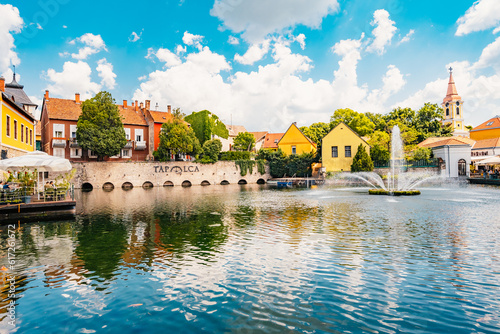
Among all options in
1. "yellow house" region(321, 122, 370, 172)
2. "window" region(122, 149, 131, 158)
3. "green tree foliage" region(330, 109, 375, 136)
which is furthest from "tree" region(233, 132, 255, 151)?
"window" region(122, 149, 131, 158)

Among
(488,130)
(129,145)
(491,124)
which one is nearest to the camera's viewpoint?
(129,145)

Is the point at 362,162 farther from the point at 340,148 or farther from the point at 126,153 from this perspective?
the point at 126,153

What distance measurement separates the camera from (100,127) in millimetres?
41906

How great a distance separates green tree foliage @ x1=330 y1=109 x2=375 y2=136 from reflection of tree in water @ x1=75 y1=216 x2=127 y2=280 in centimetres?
5577

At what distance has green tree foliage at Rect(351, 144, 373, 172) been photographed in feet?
151

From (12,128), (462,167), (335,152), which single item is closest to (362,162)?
(335,152)

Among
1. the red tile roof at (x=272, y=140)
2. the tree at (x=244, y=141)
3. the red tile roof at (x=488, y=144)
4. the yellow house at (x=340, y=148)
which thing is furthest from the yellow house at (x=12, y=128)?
the red tile roof at (x=488, y=144)

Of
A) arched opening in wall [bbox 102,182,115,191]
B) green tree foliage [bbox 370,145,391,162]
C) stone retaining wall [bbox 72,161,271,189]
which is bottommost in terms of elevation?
arched opening in wall [bbox 102,182,115,191]

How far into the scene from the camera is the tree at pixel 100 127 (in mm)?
40812

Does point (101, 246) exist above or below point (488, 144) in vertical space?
below

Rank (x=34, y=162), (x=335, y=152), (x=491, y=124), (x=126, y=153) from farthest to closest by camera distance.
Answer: (x=491, y=124) → (x=335, y=152) → (x=126, y=153) → (x=34, y=162)

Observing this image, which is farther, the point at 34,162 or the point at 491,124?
the point at 491,124

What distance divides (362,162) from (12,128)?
42.6 metres

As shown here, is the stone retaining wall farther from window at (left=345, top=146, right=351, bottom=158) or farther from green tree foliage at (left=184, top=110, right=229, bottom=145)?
window at (left=345, top=146, right=351, bottom=158)
